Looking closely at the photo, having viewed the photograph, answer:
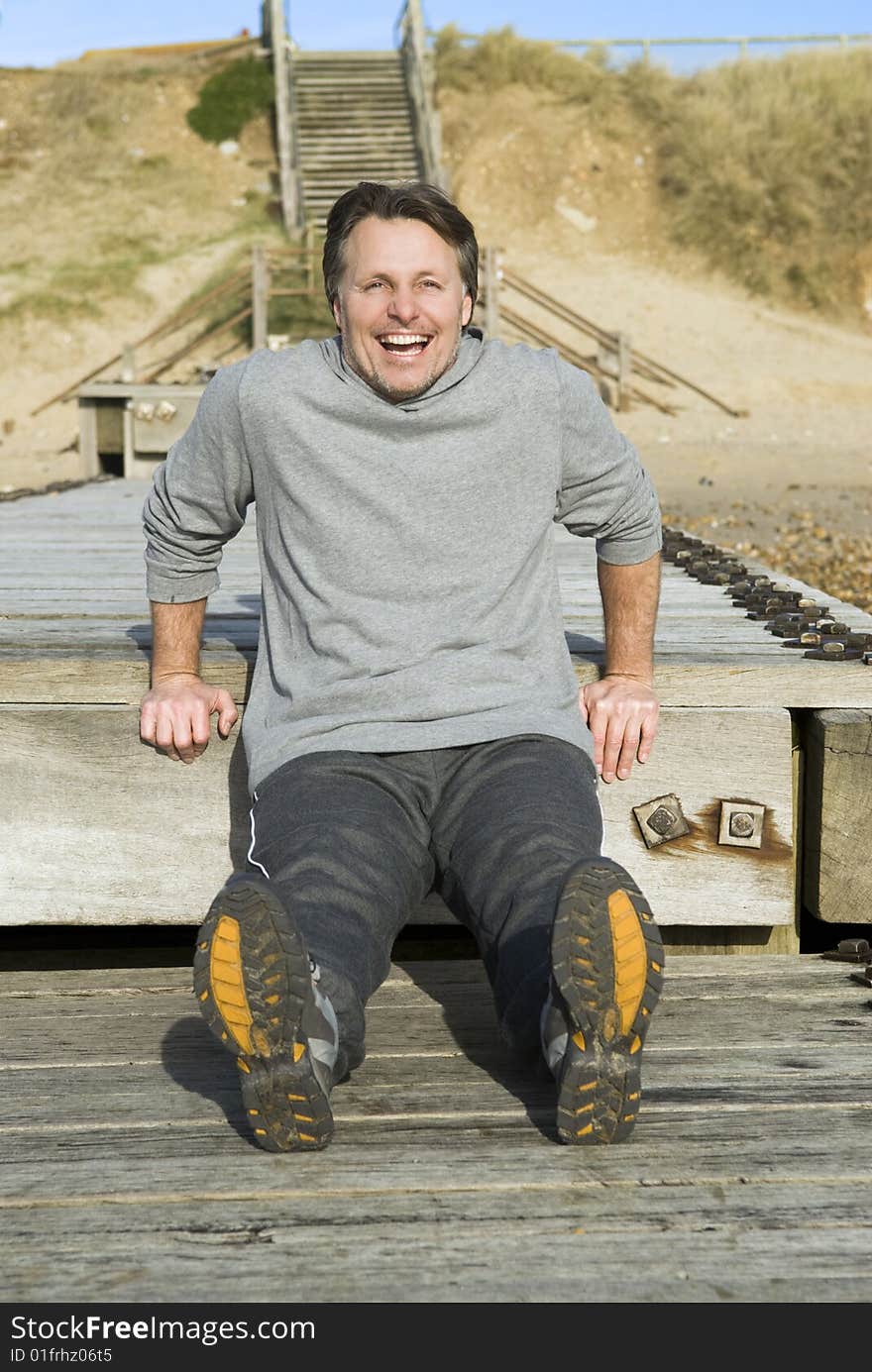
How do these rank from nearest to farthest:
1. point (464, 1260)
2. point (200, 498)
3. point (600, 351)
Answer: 1. point (464, 1260)
2. point (200, 498)
3. point (600, 351)

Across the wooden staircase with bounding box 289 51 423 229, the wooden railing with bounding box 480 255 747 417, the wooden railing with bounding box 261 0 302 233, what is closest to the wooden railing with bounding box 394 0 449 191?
the wooden staircase with bounding box 289 51 423 229

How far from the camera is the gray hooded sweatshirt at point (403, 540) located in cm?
281

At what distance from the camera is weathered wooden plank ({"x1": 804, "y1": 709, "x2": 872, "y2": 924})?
3.14 m

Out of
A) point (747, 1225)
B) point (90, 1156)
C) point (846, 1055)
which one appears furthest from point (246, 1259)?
point (846, 1055)

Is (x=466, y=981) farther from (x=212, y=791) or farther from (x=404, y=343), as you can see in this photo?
(x=404, y=343)

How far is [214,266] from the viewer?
2567 cm

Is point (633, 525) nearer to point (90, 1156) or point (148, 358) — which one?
point (90, 1156)

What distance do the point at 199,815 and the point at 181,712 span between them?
25 centimetres

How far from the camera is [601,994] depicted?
211cm

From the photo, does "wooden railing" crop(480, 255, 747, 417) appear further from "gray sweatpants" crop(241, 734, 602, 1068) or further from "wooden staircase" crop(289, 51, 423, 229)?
"gray sweatpants" crop(241, 734, 602, 1068)

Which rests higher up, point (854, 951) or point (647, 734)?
point (647, 734)

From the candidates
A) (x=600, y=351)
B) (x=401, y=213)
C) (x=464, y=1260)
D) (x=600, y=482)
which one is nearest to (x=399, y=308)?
(x=401, y=213)

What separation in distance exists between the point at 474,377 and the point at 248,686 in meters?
0.84

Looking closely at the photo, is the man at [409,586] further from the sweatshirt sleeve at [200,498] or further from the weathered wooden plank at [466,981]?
the weathered wooden plank at [466,981]
